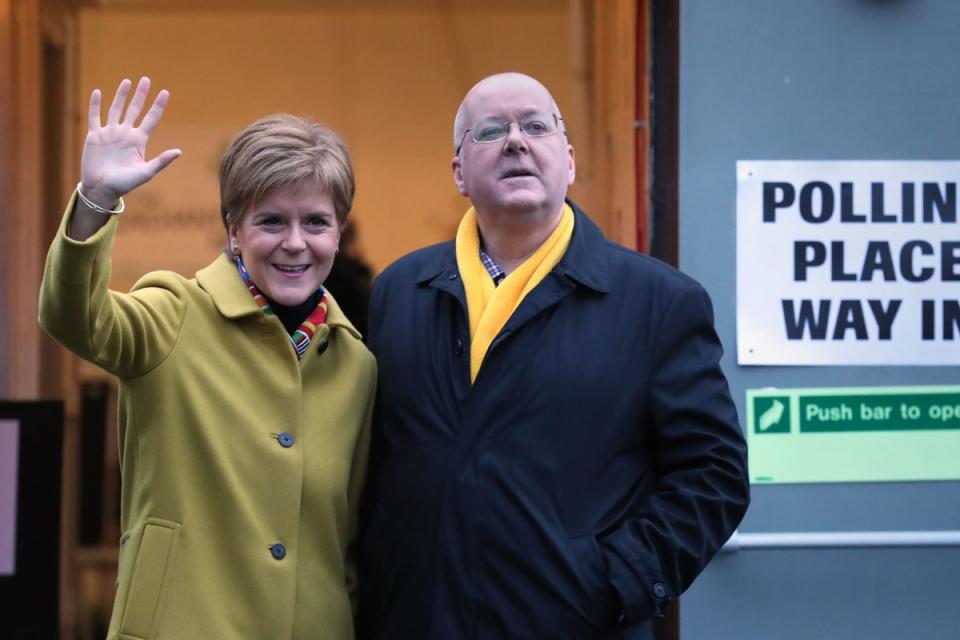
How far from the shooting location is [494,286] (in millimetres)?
2820

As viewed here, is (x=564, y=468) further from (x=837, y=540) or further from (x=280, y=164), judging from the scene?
(x=837, y=540)

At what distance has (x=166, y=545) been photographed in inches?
100

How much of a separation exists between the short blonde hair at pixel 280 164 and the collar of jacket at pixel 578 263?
0.25 meters

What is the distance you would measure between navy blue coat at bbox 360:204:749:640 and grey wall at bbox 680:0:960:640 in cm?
130

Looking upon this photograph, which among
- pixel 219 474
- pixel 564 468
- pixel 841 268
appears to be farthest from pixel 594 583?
pixel 841 268

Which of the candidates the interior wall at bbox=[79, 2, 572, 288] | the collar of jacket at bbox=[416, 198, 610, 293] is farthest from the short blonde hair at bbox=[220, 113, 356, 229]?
the interior wall at bbox=[79, 2, 572, 288]

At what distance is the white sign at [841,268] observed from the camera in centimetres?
402

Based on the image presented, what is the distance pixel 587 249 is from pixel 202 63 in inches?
135

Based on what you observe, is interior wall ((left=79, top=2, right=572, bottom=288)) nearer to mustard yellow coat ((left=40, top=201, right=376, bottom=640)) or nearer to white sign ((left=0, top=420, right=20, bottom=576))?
white sign ((left=0, top=420, right=20, bottom=576))

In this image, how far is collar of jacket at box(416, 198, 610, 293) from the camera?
2.75 meters

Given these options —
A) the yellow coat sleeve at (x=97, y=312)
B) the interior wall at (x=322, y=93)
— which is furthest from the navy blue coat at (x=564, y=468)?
the interior wall at (x=322, y=93)

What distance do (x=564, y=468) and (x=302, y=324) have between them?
0.64 metres

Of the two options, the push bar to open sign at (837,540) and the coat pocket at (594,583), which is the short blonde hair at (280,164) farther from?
the push bar to open sign at (837,540)

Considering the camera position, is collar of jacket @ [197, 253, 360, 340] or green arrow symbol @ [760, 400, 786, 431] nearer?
collar of jacket @ [197, 253, 360, 340]
